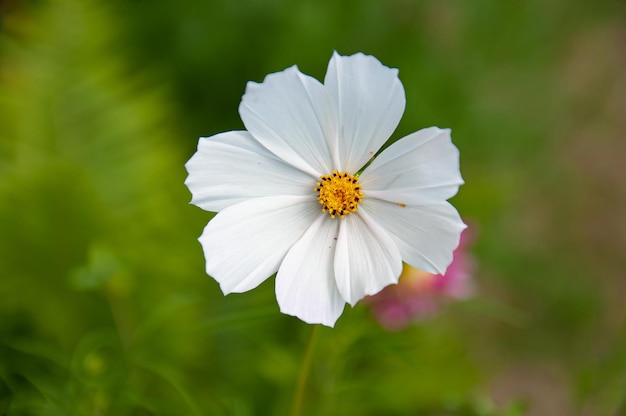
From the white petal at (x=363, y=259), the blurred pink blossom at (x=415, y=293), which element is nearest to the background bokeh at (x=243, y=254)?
the blurred pink blossom at (x=415, y=293)

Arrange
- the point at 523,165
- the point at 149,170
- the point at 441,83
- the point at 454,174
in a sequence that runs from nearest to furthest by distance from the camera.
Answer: the point at 454,174 → the point at 149,170 → the point at 441,83 → the point at 523,165

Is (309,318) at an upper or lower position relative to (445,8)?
lower

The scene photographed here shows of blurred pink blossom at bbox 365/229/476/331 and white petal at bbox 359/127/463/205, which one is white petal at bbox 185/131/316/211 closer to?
white petal at bbox 359/127/463/205

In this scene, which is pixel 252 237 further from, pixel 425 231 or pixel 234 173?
pixel 425 231

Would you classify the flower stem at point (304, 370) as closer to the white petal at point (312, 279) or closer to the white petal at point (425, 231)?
the white petal at point (312, 279)

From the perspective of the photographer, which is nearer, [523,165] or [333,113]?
[333,113]

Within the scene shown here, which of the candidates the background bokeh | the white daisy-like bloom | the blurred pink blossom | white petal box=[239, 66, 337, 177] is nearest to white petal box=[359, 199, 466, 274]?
the white daisy-like bloom

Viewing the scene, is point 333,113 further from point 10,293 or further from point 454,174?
point 10,293

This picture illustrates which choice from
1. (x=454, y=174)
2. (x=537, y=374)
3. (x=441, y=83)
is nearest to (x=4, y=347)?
(x=454, y=174)
